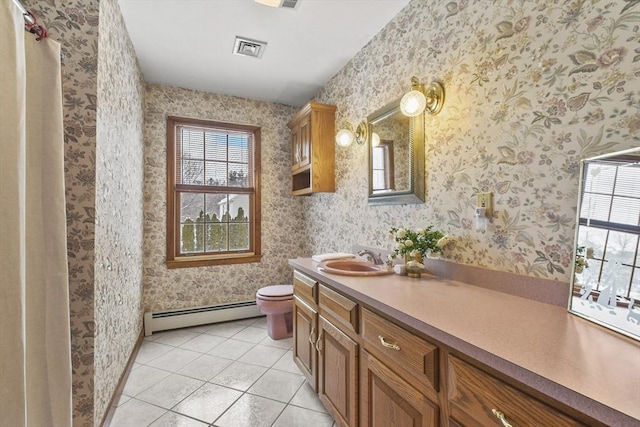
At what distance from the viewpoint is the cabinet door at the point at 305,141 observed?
2.83 m

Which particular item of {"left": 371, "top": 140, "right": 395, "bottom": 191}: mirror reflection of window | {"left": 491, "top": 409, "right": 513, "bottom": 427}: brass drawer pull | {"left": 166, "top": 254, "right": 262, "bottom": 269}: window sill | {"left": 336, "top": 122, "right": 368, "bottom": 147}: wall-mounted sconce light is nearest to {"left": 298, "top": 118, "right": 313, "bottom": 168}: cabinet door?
{"left": 336, "top": 122, "right": 368, "bottom": 147}: wall-mounted sconce light

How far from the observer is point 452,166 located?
5.14ft

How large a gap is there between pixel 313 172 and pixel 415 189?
46.9 inches

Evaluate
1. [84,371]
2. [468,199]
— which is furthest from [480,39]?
[84,371]

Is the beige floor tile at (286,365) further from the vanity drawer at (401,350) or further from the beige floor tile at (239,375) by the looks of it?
the vanity drawer at (401,350)

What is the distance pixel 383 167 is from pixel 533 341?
4.86 ft

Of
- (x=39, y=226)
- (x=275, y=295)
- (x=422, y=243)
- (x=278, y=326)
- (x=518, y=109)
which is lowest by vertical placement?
(x=278, y=326)

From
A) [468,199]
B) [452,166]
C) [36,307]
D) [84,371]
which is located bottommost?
[84,371]

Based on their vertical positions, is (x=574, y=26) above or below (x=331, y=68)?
below

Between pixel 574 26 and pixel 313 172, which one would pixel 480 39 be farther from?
pixel 313 172

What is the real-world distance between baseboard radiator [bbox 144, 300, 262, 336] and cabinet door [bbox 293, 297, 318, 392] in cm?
136

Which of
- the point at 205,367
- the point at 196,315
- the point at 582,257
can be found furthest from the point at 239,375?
the point at 582,257

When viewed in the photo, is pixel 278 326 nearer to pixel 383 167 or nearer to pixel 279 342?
pixel 279 342

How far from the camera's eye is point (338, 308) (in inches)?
58.9
